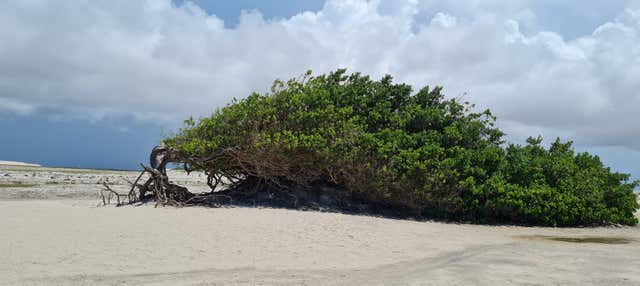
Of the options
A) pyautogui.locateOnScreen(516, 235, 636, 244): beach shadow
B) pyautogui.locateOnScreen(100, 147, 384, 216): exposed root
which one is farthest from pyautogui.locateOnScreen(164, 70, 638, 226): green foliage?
pyautogui.locateOnScreen(516, 235, 636, 244): beach shadow

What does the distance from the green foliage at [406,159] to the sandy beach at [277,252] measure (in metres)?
1.94

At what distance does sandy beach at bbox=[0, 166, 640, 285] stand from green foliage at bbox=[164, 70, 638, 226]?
6.35 feet

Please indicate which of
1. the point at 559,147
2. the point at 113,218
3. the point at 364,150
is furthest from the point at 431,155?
the point at 113,218

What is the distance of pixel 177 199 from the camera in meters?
13.9

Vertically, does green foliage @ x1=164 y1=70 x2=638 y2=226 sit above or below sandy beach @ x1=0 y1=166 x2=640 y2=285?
above

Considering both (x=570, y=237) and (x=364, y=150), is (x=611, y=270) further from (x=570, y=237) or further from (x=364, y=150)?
(x=364, y=150)

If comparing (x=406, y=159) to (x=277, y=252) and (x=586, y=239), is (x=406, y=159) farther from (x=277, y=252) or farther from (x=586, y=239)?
(x=277, y=252)

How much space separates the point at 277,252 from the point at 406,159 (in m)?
6.52

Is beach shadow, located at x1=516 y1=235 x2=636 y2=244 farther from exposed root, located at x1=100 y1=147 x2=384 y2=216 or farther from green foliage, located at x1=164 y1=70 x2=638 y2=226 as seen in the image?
exposed root, located at x1=100 y1=147 x2=384 y2=216

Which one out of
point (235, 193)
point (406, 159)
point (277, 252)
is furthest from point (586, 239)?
point (235, 193)

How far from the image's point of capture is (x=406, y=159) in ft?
42.5

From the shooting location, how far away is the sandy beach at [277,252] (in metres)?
5.79

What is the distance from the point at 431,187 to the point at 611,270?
664cm

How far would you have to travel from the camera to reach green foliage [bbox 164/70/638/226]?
1301 centimetres
